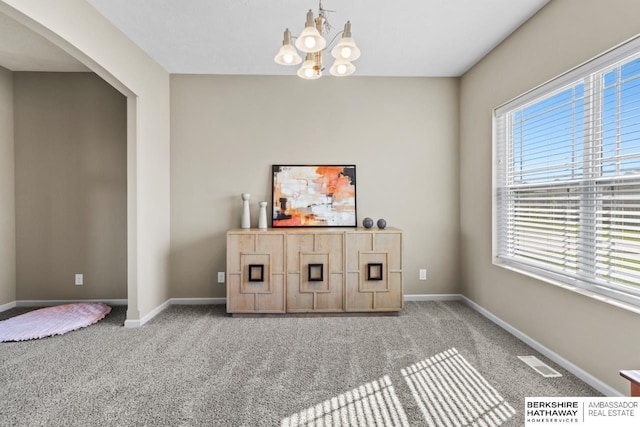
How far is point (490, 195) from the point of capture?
10.8 ft

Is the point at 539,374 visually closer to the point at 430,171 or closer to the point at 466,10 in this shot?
the point at 430,171

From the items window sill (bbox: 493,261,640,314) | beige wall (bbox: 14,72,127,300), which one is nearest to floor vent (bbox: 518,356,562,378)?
window sill (bbox: 493,261,640,314)

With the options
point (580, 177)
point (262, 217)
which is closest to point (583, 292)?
point (580, 177)

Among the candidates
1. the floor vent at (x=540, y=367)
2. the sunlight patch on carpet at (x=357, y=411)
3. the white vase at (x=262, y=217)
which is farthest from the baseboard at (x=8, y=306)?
the floor vent at (x=540, y=367)

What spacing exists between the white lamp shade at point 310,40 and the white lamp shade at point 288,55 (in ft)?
0.54

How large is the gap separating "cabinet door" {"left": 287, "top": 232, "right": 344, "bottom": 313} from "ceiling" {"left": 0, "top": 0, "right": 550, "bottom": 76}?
196cm

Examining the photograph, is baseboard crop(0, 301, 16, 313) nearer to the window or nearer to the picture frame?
the picture frame

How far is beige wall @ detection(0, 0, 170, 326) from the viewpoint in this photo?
227cm

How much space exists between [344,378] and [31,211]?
4047 mm

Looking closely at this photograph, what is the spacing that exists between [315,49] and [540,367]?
8.85ft

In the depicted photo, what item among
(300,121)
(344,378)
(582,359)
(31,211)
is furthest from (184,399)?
(31,211)

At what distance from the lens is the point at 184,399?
6.40 feet

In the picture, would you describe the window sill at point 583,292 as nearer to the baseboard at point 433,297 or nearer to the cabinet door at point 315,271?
the baseboard at point 433,297

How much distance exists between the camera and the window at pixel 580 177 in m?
1.90
